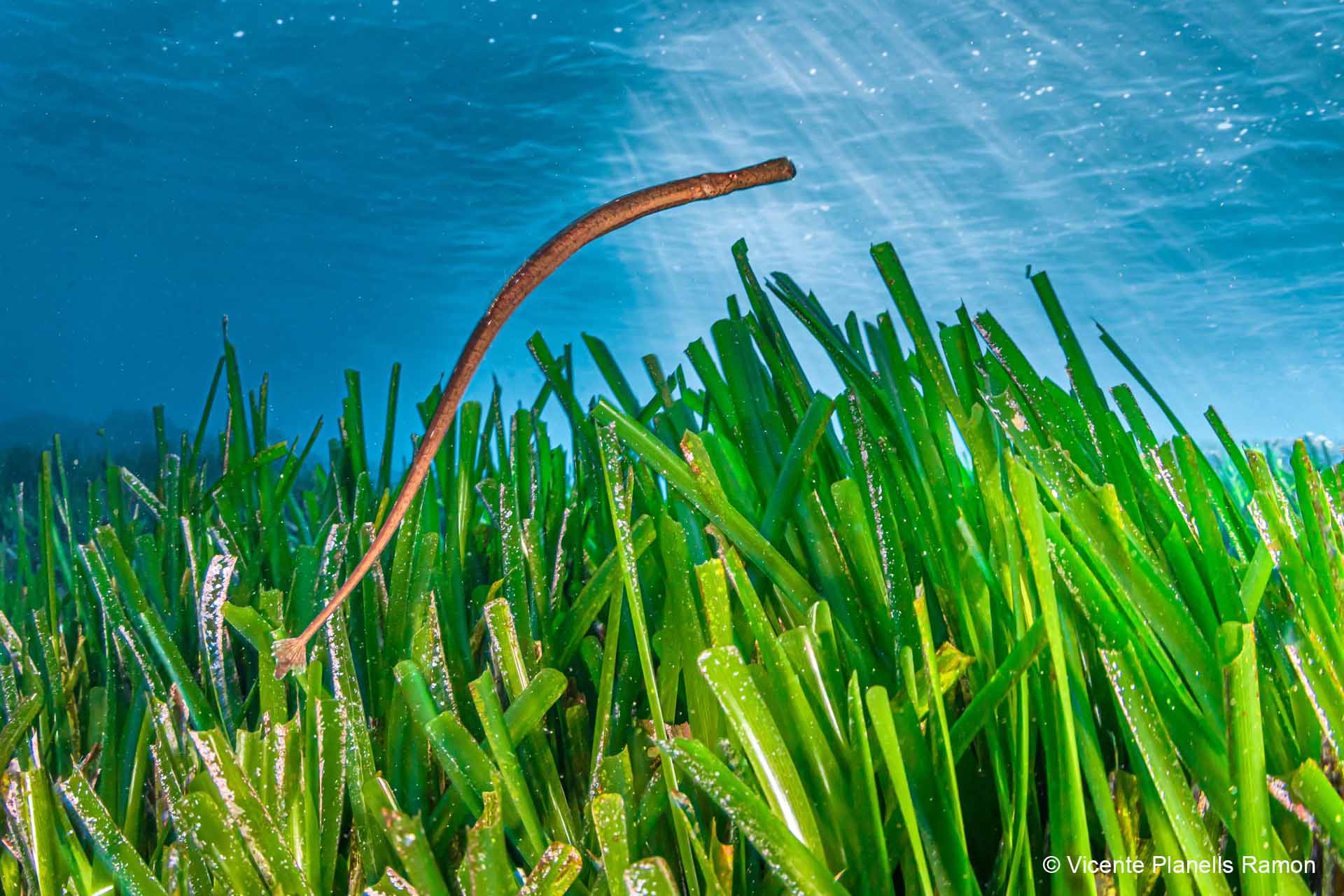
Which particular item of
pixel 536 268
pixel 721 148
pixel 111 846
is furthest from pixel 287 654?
pixel 721 148

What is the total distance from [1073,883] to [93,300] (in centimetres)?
4620

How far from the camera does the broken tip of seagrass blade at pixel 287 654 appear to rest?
0.41 m

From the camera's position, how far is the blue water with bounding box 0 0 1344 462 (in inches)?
679

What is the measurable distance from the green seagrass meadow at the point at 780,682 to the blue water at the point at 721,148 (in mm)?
17737

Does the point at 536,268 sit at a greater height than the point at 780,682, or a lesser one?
greater

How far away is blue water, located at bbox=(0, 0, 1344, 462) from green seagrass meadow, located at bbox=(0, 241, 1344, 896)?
1774 cm

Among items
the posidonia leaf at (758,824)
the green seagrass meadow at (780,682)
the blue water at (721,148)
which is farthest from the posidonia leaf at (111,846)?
the blue water at (721,148)

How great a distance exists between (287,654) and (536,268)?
0.26 meters

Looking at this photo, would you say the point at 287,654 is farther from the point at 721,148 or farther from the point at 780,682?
the point at 721,148

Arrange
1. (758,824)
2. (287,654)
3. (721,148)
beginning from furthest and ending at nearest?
(721,148) < (287,654) < (758,824)

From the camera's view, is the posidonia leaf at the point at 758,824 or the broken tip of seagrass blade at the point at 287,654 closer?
the posidonia leaf at the point at 758,824

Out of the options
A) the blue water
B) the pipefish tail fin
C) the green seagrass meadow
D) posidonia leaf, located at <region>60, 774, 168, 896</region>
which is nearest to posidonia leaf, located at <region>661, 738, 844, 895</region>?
the green seagrass meadow

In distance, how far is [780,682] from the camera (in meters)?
0.34

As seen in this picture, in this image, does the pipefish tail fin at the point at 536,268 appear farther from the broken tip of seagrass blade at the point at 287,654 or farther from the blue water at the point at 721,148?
the blue water at the point at 721,148
